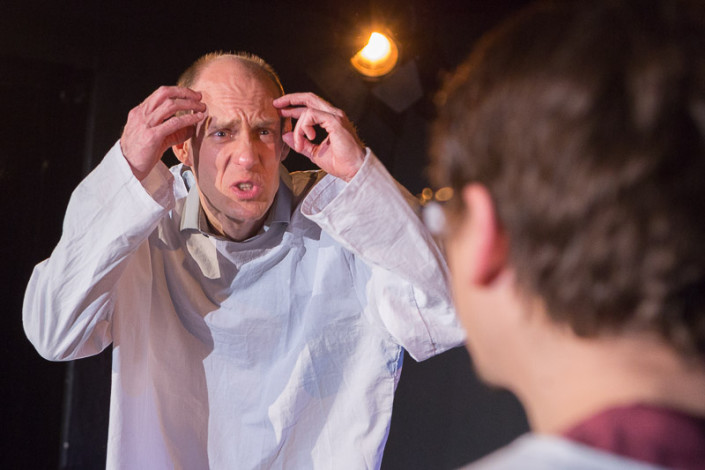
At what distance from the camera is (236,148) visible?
1.56 metres

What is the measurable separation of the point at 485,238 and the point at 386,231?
799 mm

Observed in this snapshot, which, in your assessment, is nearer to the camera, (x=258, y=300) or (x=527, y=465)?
(x=527, y=465)

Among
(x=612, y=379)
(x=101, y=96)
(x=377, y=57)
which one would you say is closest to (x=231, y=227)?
(x=101, y=96)

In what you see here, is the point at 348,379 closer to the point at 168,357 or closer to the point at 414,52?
the point at 168,357

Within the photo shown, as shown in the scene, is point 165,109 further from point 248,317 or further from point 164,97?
point 248,317

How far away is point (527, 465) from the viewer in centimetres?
48

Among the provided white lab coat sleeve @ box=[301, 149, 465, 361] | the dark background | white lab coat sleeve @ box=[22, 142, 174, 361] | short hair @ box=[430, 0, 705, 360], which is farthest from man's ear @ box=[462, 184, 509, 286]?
the dark background

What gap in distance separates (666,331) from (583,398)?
0.28 ft

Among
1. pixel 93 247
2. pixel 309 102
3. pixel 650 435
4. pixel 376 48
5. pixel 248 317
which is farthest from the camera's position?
pixel 376 48

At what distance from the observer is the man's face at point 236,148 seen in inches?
60.7

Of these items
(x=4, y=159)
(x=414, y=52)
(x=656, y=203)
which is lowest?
(x=656, y=203)


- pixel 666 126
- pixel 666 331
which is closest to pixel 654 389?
pixel 666 331

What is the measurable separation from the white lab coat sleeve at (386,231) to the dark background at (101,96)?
103cm

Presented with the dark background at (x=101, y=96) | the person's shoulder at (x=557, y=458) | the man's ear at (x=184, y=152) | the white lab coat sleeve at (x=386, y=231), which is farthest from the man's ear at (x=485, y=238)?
the dark background at (x=101, y=96)
